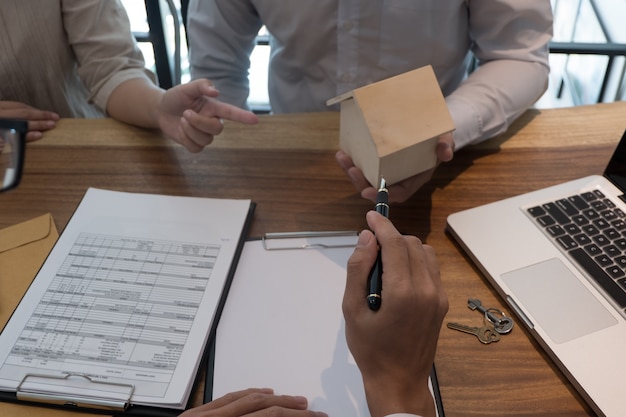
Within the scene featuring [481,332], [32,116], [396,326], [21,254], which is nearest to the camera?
[396,326]

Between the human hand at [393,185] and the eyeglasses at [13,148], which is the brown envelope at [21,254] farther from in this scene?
the human hand at [393,185]

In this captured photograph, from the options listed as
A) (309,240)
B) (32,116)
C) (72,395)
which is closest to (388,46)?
(309,240)

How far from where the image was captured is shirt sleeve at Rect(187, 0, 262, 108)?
1083mm

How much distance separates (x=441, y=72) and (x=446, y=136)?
0.38 m

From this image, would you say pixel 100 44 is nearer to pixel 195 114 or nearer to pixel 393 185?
pixel 195 114

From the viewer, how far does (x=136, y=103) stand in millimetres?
995

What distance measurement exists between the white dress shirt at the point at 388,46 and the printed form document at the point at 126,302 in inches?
16.2

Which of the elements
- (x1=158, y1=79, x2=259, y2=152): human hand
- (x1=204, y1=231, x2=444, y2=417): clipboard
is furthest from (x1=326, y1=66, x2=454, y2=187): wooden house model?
(x1=158, y1=79, x2=259, y2=152): human hand

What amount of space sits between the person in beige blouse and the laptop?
57 cm

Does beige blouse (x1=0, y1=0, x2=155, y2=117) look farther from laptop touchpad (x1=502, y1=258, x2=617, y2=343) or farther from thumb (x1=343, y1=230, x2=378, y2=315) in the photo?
laptop touchpad (x1=502, y1=258, x2=617, y2=343)

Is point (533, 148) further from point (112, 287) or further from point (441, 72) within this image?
point (112, 287)

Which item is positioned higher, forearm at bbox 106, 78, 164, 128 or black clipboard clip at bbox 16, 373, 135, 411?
forearm at bbox 106, 78, 164, 128

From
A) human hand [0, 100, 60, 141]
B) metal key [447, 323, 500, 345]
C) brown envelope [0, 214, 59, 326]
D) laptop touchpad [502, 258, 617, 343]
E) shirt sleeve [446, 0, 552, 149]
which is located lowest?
metal key [447, 323, 500, 345]

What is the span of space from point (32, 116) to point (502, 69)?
2.88 ft
